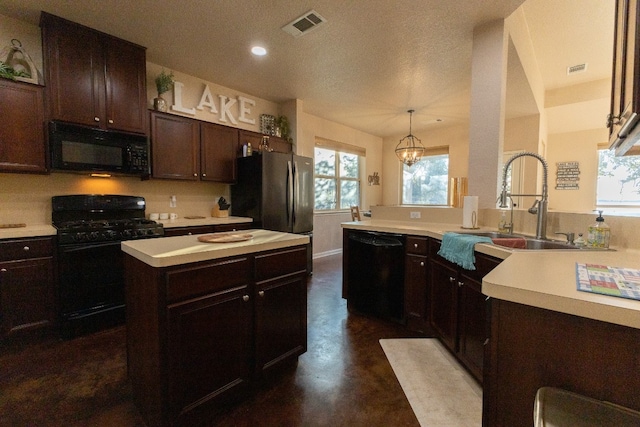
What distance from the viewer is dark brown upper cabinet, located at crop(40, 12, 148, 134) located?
234 cm

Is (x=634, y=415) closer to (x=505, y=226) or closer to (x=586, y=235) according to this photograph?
(x=586, y=235)

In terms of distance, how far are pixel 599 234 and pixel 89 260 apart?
3.62 m

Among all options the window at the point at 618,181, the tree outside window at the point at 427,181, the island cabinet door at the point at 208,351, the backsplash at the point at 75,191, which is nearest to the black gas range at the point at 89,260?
the backsplash at the point at 75,191

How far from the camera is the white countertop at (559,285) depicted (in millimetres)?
690

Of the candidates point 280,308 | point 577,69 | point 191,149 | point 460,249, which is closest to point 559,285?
point 460,249

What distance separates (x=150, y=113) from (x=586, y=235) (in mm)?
3866

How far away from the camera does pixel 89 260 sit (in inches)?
93.2

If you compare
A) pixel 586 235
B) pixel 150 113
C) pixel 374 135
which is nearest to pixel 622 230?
pixel 586 235

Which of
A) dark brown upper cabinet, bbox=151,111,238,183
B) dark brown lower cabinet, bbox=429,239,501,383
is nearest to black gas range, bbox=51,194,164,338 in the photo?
dark brown upper cabinet, bbox=151,111,238,183

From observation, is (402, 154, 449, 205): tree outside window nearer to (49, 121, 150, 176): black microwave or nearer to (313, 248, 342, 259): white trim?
(313, 248, 342, 259): white trim

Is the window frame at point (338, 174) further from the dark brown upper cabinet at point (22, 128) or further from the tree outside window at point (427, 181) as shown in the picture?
the dark brown upper cabinet at point (22, 128)

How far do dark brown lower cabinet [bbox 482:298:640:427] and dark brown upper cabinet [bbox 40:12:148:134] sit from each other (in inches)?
131

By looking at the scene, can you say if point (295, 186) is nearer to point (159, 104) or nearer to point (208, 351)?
point (159, 104)

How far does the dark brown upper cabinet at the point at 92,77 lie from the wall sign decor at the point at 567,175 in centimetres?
705
